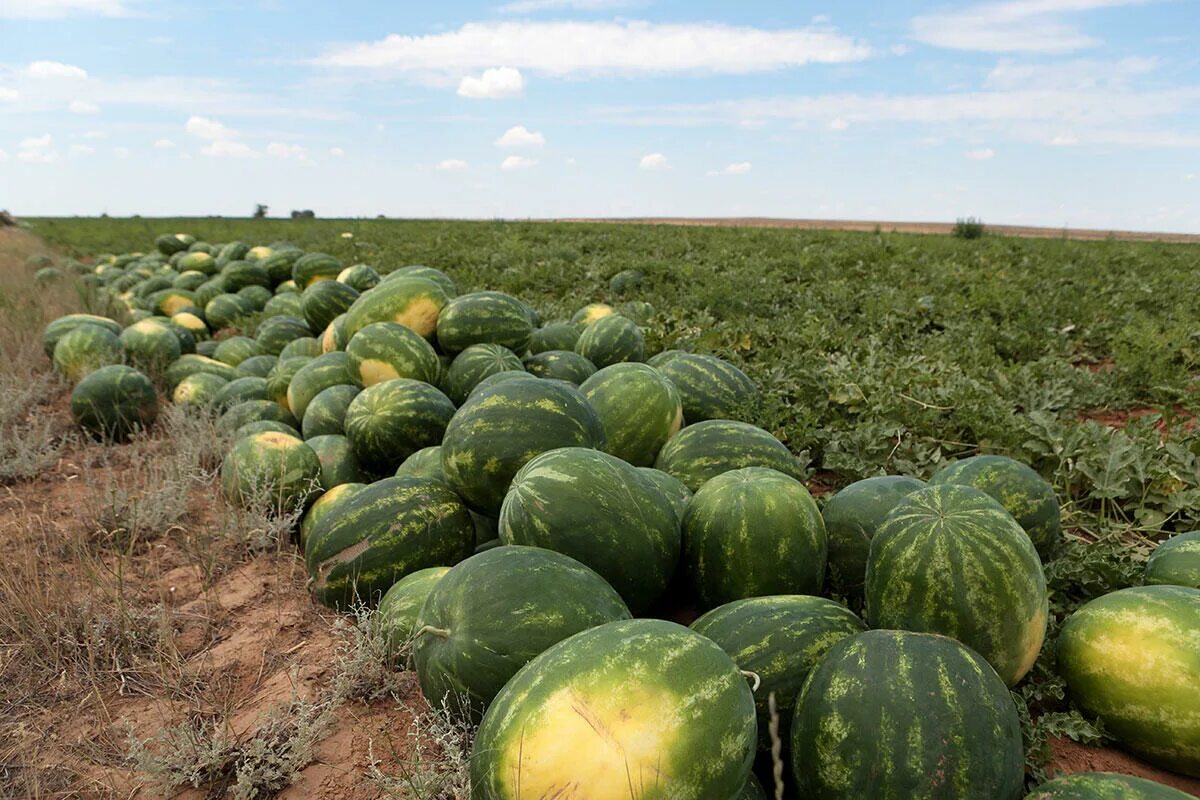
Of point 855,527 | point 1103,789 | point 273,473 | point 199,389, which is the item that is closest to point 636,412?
point 855,527

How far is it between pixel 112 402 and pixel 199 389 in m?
0.55

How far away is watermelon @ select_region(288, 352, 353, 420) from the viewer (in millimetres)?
4512

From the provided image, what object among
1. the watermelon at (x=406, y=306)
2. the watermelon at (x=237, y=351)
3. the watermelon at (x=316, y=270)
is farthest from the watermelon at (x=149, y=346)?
the watermelon at (x=406, y=306)

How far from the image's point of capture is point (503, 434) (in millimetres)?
2682

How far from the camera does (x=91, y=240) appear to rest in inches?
835

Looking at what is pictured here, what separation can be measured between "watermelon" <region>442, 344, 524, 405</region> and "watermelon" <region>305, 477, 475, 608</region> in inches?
49.3

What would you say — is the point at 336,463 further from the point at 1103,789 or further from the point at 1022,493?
the point at 1103,789

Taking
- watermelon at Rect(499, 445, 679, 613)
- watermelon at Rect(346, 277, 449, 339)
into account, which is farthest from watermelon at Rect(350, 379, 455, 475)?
watermelon at Rect(499, 445, 679, 613)

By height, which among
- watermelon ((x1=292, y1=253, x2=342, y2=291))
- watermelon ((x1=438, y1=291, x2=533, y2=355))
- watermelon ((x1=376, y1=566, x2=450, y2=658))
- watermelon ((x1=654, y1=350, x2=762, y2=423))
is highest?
watermelon ((x1=292, y1=253, x2=342, y2=291))

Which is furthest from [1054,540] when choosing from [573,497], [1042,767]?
[573,497]

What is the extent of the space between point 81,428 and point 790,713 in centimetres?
561

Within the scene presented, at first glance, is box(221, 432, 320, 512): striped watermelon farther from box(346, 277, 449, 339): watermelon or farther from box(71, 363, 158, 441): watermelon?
box(71, 363, 158, 441): watermelon

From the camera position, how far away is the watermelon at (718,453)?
298 centimetres

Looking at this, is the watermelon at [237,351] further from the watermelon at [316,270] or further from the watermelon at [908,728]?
the watermelon at [908,728]
